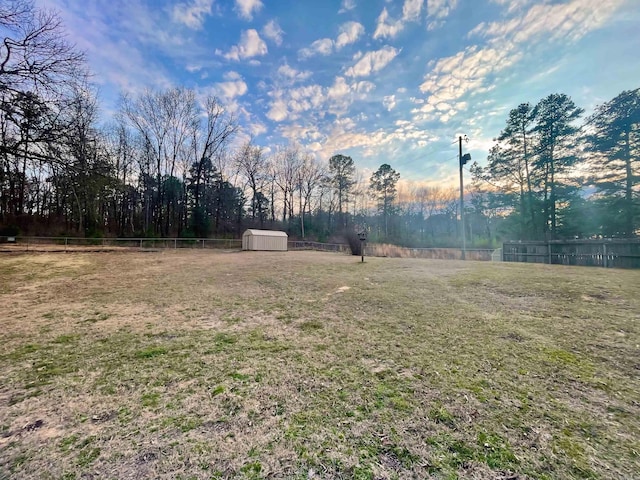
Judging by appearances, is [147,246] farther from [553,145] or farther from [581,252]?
[553,145]

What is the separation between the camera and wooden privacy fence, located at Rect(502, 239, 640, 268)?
36.3 feet

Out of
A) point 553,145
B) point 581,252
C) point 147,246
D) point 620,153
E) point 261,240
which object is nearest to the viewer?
point 581,252

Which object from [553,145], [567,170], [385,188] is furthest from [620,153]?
[385,188]

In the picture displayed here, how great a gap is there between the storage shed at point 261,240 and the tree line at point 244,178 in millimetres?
8281

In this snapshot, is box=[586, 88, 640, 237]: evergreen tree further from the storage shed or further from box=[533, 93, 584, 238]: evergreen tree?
the storage shed

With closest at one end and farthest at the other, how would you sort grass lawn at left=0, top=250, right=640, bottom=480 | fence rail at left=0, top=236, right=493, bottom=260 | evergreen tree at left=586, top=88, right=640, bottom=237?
grass lawn at left=0, top=250, right=640, bottom=480 → evergreen tree at left=586, top=88, right=640, bottom=237 → fence rail at left=0, top=236, right=493, bottom=260

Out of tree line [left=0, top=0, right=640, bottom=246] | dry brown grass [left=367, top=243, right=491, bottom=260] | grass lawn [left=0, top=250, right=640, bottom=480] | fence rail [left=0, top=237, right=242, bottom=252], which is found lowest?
grass lawn [left=0, top=250, right=640, bottom=480]

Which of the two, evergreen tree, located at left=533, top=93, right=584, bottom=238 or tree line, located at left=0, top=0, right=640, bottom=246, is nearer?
tree line, located at left=0, top=0, right=640, bottom=246

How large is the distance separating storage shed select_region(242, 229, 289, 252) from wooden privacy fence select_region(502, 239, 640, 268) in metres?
18.6

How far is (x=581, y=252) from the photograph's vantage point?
42.1 feet

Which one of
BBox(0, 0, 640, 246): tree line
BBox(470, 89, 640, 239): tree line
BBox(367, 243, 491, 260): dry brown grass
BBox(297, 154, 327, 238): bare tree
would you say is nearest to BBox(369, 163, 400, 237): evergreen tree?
BBox(0, 0, 640, 246): tree line

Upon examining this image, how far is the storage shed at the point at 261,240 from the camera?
24.3 m

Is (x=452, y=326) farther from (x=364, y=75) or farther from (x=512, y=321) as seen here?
(x=364, y=75)

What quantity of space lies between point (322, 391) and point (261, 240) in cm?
2301
